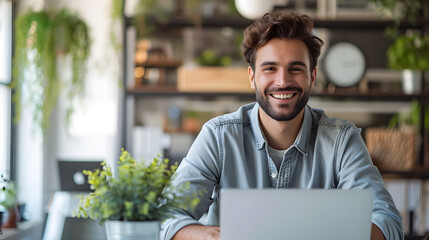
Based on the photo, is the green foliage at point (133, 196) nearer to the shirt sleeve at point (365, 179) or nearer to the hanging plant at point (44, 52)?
the shirt sleeve at point (365, 179)

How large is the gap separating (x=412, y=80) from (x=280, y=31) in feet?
7.51

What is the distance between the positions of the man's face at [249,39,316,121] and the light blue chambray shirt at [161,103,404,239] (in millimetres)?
86

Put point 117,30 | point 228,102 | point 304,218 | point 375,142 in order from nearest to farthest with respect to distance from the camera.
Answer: point 304,218, point 375,142, point 117,30, point 228,102

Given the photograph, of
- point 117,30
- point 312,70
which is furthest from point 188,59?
point 312,70

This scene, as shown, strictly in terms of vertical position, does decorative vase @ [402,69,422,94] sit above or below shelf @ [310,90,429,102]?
above

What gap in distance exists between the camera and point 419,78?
13.1 feet

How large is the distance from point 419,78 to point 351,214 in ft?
9.59

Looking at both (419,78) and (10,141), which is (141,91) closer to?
(10,141)

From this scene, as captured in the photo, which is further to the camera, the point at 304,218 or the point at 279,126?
the point at 279,126

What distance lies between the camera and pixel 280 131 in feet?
6.77

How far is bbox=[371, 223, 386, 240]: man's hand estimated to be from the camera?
65.0 inches

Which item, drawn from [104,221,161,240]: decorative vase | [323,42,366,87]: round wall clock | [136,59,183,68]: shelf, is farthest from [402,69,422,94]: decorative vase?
Result: [104,221,161,240]: decorative vase

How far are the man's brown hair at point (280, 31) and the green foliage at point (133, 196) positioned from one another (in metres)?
0.74

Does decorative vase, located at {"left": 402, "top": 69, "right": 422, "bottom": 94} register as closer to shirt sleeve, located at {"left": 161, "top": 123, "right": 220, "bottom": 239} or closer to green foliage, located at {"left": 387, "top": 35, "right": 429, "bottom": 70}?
green foliage, located at {"left": 387, "top": 35, "right": 429, "bottom": 70}
